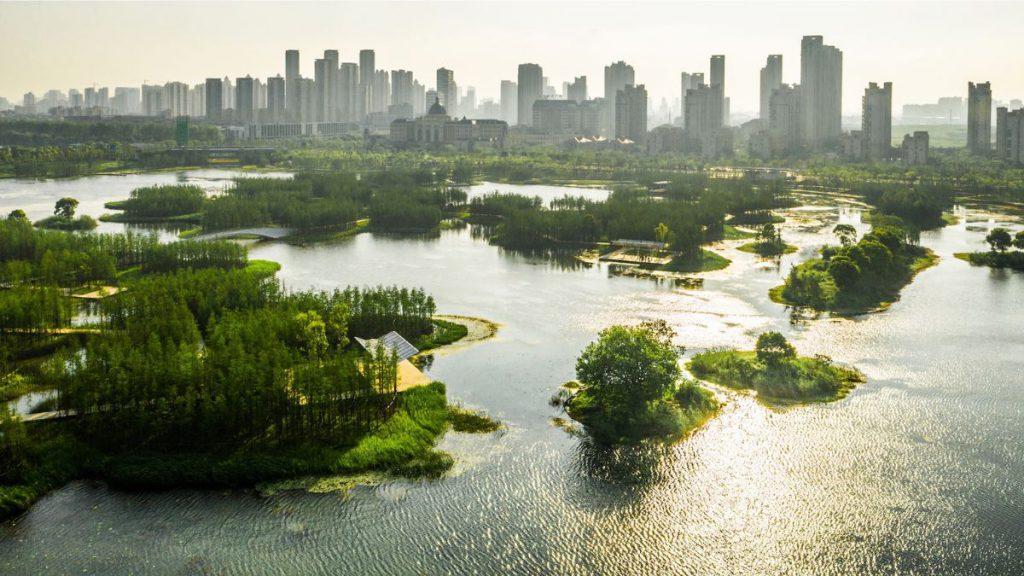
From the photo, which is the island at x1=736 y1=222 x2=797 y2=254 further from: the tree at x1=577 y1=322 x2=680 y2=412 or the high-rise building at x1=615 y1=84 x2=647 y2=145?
the high-rise building at x1=615 y1=84 x2=647 y2=145

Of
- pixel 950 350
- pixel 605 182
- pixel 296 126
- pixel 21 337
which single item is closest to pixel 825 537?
pixel 950 350

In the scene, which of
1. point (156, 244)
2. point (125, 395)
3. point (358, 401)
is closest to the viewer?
point (125, 395)

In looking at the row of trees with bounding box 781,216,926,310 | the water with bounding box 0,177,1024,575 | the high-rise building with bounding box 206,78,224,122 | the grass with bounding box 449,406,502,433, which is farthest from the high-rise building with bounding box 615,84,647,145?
the grass with bounding box 449,406,502,433

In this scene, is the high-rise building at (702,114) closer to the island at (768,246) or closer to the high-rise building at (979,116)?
the high-rise building at (979,116)

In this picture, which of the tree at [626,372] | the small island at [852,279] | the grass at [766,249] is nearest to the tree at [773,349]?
the tree at [626,372]

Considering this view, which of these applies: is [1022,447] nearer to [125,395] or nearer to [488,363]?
[488,363]

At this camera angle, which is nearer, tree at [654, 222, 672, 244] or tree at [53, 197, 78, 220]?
tree at [654, 222, 672, 244]

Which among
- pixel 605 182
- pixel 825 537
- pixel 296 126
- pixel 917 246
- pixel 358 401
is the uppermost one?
pixel 296 126
